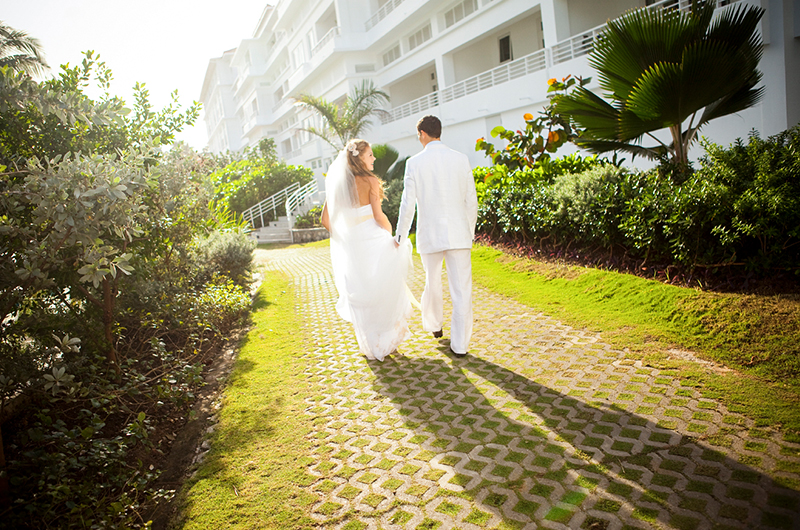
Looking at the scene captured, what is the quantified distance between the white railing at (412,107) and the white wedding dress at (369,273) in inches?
666

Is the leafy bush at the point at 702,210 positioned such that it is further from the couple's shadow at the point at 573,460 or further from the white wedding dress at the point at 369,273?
the white wedding dress at the point at 369,273

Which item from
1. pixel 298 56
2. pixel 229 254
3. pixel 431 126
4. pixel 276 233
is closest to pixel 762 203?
pixel 431 126

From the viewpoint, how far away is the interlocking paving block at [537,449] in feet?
8.29

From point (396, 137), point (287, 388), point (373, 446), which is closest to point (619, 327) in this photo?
Answer: point (373, 446)

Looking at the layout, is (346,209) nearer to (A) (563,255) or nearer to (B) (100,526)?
(B) (100,526)

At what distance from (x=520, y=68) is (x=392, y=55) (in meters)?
10.0

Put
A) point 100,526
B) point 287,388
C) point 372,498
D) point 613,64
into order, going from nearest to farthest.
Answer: point 100,526 → point 372,498 → point 287,388 → point 613,64

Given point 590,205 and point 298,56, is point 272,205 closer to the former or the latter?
point 298,56

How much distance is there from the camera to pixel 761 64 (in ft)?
30.7

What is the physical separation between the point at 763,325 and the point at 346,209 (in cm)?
380

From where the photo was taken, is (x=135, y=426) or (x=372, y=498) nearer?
(x=372, y=498)

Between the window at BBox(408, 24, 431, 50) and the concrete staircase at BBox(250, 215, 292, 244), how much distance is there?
10.2m

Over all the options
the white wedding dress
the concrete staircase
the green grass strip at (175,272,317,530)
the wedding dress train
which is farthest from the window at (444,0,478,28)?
the green grass strip at (175,272,317,530)

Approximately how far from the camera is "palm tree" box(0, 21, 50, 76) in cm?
1991
